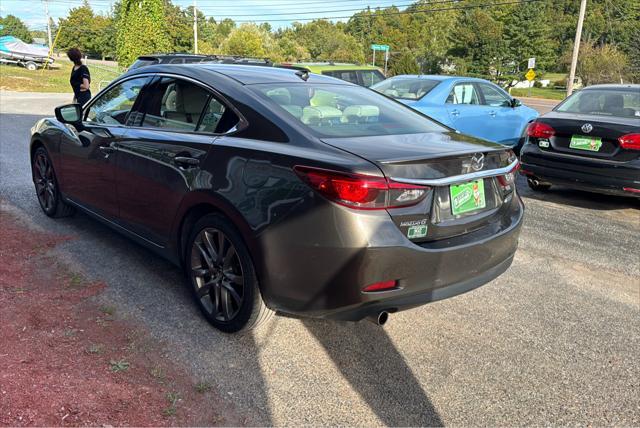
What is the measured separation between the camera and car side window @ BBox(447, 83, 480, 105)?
8.69 metres

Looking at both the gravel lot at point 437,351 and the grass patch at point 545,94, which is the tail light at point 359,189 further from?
the grass patch at point 545,94

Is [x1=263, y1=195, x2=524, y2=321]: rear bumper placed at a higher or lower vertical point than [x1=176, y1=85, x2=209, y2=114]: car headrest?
lower

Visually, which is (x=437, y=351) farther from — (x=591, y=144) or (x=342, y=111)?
(x=591, y=144)

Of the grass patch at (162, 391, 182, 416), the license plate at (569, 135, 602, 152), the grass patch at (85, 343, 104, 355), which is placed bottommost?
the grass patch at (162, 391, 182, 416)

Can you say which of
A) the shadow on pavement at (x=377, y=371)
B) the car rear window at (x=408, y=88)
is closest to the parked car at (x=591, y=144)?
the car rear window at (x=408, y=88)

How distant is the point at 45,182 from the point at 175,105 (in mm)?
2471

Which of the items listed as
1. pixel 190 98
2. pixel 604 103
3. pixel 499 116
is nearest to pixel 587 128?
pixel 604 103

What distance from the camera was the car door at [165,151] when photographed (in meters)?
3.43

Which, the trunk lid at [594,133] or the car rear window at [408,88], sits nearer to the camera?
the trunk lid at [594,133]

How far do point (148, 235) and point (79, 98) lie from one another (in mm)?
8337

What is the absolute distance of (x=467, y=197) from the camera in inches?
121

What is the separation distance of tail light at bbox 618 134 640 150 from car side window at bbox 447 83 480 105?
114 inches

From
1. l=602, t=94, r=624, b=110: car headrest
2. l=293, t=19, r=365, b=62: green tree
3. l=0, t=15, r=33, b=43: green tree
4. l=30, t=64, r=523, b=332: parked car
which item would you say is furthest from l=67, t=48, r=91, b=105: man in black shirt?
l=0, t=15, r=33, b=43: green tree

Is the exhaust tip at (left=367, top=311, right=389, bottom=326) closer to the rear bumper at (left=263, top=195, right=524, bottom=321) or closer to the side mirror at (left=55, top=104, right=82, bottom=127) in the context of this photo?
the rear bumper at (left=263, top=195, right=524, bottom=321)
